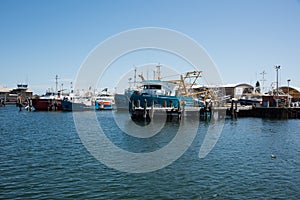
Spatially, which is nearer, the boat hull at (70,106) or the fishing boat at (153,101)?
the fishing boat at (153,101)

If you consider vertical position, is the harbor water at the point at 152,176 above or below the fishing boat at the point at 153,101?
below

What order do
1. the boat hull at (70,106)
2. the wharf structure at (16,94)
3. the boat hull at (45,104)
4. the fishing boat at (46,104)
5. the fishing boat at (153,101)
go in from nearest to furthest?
the fishing boat at (153,101), the boat hull at (70,106), the fishing boat at (46,104), the boat hull at (45,104), the wharf structure at (16,94)

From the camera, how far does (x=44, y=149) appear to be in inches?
811

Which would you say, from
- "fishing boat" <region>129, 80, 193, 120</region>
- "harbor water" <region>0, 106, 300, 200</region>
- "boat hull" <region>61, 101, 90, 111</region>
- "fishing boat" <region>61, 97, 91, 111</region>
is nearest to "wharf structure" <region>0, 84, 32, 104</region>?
"fishing boat" <region>61, 97, 91, 111</region>

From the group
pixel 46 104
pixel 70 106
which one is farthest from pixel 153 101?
pixel 46 104

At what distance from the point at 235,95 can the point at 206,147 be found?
91.7 meters

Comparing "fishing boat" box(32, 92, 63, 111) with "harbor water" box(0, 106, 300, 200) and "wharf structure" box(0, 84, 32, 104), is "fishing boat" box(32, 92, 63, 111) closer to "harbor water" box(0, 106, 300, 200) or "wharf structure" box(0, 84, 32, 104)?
"harbor water" box(0, 106, 300, 200)

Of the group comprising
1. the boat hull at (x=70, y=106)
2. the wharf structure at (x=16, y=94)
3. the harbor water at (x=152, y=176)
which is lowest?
the harbor water at (x=152, y=176)

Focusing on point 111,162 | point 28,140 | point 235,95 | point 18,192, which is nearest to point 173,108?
point 28,140

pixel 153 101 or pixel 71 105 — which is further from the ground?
pixel 153 101

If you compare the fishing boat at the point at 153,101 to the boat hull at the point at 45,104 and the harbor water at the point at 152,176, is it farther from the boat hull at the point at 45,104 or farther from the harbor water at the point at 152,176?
the boat hull at the point at 45,104

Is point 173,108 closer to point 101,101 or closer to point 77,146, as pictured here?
point 77,146

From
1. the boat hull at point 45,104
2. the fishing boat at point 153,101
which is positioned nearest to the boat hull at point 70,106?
the boat hull at point 45,104

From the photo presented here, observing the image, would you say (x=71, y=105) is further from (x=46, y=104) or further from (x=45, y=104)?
(x=45, y=104)
